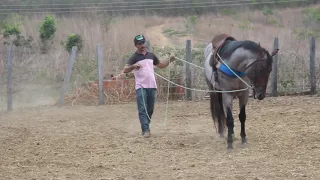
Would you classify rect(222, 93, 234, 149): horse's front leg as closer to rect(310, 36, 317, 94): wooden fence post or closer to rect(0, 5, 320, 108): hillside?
rect(0, 5, 320, 108): hillside

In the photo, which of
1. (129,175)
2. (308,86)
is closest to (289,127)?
(129,175)

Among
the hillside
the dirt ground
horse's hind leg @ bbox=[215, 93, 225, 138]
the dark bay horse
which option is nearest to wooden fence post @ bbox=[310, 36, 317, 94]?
the hillside

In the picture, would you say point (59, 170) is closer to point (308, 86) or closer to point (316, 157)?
point (316, 157)

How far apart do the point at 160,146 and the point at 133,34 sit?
2178cm

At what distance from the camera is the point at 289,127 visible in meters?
9.64

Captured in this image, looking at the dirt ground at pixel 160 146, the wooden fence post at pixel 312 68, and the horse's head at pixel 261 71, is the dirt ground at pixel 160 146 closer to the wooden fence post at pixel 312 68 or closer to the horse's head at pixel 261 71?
the horse's head at pixel 261 71

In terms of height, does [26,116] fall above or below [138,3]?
below

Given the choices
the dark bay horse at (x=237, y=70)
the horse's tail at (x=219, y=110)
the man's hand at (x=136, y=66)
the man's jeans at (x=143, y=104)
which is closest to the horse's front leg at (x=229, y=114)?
the dark bay horse at (x=237, y=70)

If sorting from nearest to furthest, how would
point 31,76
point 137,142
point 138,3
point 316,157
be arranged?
point 316,157 → point 137,142 → point 31,76 → point 138,3

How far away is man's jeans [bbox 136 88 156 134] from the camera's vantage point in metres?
9.66

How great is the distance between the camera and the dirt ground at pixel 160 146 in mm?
6539

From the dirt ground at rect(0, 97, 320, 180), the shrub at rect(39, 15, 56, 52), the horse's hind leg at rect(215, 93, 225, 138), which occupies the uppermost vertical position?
the shrub at rect(39, 15, 56, 52)

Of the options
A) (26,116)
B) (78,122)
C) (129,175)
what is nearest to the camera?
(129,175)

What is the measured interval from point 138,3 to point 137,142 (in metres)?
35.7
